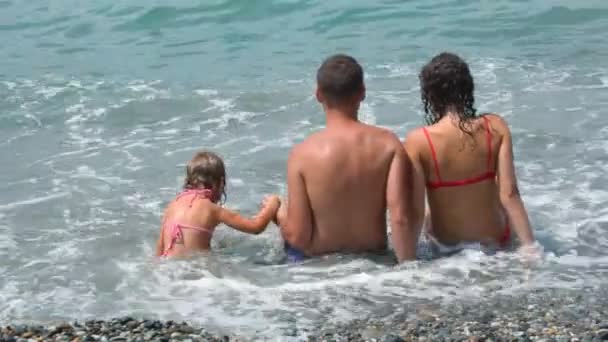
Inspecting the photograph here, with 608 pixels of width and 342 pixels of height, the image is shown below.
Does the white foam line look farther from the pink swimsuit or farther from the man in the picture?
the man

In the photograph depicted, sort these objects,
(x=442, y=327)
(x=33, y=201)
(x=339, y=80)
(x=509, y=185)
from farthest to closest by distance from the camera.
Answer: (x=33, y=201), (x=509, y=185), (x=339, y=80), (x=442, y=327)

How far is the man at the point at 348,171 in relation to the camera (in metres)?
5.48

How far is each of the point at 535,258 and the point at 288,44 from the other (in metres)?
10.2

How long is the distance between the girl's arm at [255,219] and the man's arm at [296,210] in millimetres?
124

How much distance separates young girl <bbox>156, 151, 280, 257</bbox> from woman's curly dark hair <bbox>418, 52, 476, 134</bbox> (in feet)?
3.77

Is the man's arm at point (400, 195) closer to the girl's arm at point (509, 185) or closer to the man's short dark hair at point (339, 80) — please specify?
the man's short dark hair at point (339, 80)

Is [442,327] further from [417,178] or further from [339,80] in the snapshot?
[339,80]

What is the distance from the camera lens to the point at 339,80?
5.46 m

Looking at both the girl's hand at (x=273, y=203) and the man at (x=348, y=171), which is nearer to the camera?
the man at (x=348, y=171)

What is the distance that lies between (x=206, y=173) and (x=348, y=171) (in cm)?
101

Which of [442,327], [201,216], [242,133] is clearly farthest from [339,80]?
[242,133]

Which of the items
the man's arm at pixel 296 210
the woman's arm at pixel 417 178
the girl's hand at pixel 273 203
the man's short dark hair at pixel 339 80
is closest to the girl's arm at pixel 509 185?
the woman's arm at pixel 417 178

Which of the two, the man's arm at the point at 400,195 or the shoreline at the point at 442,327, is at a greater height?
the man's arm at the point at 400,195

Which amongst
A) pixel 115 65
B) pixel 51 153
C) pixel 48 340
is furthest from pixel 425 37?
pixel 48 340
